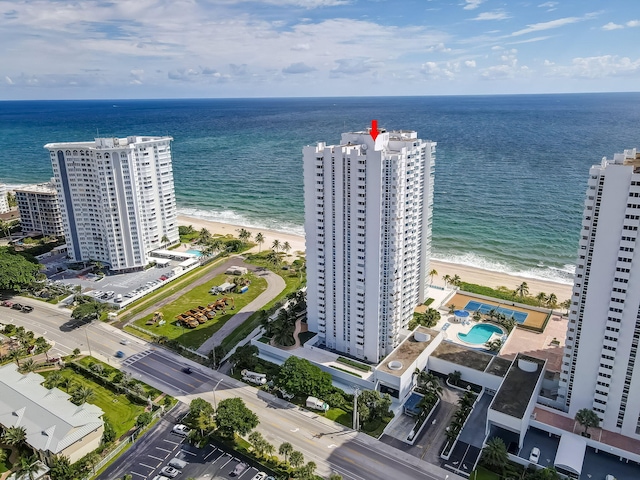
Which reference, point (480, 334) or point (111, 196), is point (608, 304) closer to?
point (480, 334)

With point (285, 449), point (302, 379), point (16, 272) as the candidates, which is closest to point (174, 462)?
point (285, 449)

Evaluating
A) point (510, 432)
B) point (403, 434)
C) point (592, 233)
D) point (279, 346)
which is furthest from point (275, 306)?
point (592, 233)

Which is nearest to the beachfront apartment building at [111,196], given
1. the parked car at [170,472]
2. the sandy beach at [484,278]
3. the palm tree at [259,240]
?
the palm tree at [259,240]

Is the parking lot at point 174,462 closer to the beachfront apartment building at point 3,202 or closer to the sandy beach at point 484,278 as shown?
the sandy beach at point 484,278

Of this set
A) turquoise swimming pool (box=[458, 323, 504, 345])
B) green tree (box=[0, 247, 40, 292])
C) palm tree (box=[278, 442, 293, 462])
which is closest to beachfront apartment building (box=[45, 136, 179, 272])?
green tree (box=[0, 247, 40, 292])

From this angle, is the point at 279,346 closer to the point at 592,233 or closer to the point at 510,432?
the point at 510,432

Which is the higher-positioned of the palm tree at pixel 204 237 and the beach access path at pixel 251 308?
the palm tree at pixel 204 237
